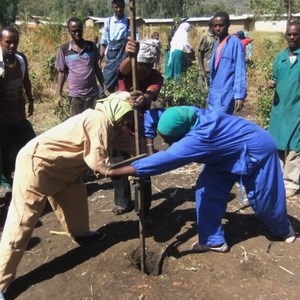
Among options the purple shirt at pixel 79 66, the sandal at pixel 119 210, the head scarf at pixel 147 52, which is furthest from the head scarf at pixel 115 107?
the purple shirt at pixel 79 66

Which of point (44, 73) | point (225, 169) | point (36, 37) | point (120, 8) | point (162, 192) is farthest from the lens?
point (36, 37)

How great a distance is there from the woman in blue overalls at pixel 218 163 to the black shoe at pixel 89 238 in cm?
84

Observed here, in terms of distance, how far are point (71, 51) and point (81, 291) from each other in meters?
3.08

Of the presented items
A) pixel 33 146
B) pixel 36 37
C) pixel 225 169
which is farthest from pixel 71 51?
pixel 36 37

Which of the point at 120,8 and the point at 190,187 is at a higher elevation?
the point at 120,8

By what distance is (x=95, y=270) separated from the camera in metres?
3.45

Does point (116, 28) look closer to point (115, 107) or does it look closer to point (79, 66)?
point (79, 66)

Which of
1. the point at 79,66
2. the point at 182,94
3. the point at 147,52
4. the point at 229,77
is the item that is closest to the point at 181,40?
the point at 182,94

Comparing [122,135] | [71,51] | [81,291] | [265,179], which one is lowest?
[81,291]

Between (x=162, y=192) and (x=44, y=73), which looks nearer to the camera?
(x=162, y=192)

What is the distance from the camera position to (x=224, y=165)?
3.39m

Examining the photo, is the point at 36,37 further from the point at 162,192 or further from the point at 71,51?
the point at 162,192

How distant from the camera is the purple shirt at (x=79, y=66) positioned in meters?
5.34

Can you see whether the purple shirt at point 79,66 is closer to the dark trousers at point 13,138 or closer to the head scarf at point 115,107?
the dark trousers at point 13,138
